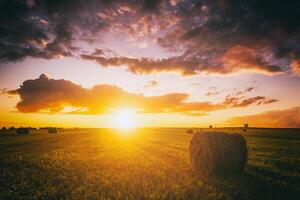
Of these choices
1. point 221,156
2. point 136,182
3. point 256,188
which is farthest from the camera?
point 221,156

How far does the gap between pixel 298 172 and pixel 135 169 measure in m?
8.02

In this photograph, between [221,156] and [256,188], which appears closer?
[256,188]

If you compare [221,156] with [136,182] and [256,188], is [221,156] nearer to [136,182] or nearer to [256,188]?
[256,188]

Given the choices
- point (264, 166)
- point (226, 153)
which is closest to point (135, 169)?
point (226, 153)

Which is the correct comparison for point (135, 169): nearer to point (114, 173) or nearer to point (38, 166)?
point (114, 173)

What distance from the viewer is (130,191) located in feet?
28.6

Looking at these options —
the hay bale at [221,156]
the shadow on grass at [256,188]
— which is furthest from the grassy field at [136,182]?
the hay bale at [221,156]

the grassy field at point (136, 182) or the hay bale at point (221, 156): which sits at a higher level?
the hay bale at point (221, 156)

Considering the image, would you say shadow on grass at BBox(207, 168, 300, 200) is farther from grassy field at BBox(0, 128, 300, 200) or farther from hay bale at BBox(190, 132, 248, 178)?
hay bale at BBox(190, 132, 248, 178)

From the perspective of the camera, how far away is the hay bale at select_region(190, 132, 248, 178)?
12094mm

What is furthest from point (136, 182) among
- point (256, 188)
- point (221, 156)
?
point (221, 156)

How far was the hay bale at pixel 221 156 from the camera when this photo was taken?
12094 mm

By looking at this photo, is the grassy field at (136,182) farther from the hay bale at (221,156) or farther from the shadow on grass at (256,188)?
the hay bale at (221,156)

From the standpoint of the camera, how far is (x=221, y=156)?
12.2 meters
